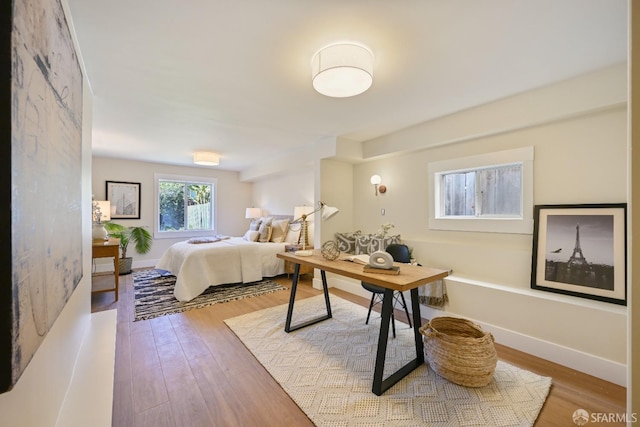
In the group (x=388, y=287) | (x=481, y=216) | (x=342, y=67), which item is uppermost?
(x=342, y=67)

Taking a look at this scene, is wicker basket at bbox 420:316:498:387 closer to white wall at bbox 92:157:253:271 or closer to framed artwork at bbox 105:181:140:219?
white wall at bbox 92:157:253:271

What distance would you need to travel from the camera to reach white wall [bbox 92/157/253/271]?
521cm

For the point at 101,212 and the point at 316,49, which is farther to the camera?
the point at 101,212

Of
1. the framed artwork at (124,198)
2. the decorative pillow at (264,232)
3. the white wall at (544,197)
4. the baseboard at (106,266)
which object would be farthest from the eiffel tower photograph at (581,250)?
the framed artwork at (124,198)

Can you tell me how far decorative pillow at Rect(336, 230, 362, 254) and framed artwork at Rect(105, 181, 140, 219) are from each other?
453cm

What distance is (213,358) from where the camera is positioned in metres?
2.15

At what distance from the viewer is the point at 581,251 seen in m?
2.19

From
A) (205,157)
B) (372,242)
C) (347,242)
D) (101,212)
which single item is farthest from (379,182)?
(101,212)

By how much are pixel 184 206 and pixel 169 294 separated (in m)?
3.09

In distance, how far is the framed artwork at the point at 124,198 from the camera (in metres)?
5.31

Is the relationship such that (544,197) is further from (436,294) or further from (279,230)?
(279,230)

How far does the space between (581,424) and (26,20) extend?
2951mm

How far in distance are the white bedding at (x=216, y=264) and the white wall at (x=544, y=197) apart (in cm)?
254

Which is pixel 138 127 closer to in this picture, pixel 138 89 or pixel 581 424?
pixel 138 89
